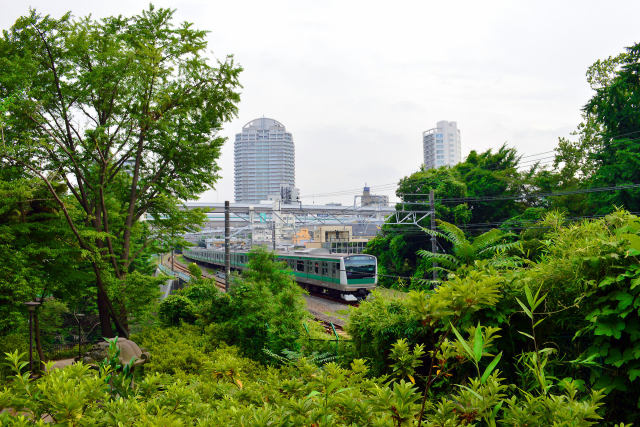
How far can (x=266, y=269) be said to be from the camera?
8.37 m

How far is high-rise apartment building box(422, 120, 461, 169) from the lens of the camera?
12812 centimetres

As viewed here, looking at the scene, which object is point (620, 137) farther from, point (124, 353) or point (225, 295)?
point (124, 353)

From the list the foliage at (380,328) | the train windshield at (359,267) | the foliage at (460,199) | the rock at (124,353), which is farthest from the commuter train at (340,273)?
the foliage at (380,328)

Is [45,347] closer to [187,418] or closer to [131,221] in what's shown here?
[131,221]

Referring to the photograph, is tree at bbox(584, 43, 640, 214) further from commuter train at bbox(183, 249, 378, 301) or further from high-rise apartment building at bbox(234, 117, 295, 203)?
high-rise apartment building at bbox(234, 117, 295, 203)

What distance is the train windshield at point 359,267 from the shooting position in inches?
754

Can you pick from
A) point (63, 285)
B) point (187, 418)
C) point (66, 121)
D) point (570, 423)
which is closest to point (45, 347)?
point (63, 285)

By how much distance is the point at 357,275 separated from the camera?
63.5 feet

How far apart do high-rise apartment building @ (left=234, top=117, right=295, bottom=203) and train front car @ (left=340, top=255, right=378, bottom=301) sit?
355ft

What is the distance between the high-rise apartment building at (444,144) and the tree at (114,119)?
122632 millimetres

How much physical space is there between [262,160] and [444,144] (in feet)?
199

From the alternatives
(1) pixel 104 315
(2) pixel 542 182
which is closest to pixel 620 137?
(2) pixel 542 182

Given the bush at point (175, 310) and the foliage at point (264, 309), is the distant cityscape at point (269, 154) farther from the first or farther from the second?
the foliage at point (264, 309)

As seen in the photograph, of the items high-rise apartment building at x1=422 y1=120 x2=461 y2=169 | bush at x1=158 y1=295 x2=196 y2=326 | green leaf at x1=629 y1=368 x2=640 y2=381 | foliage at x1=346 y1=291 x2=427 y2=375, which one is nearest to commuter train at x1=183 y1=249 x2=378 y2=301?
bush at x1=158 y1=295 x2=196 y2=326
